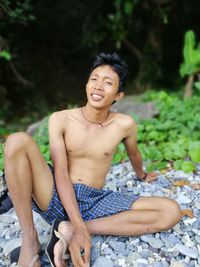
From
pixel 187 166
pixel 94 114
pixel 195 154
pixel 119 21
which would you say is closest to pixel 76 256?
pixel 94 114

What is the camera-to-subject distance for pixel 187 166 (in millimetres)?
3641

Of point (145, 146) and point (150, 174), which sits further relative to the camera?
point (145, 146)

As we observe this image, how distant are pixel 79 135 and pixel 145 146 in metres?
1.83

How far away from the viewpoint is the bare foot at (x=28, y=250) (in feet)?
7.48

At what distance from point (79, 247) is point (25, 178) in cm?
49

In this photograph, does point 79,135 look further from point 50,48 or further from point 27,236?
point 50,48

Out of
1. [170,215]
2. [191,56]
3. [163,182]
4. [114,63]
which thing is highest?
[114,63]

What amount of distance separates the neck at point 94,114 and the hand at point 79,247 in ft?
2.44

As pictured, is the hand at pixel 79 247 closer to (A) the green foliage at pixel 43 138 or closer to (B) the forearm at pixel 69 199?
(B) the forearm at pixel 69 199

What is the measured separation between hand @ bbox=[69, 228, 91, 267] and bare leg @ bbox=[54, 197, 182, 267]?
0.63 ft

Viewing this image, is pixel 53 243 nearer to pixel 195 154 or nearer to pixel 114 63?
pixel 114 63

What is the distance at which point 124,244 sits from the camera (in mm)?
2551

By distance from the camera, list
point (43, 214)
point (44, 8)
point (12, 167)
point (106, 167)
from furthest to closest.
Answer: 1. point (44, 8)
2. point (106, 167)
3. point (43, 214)
4. point (12, 167)

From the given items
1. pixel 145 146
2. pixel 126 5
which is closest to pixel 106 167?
pixel 145 146
